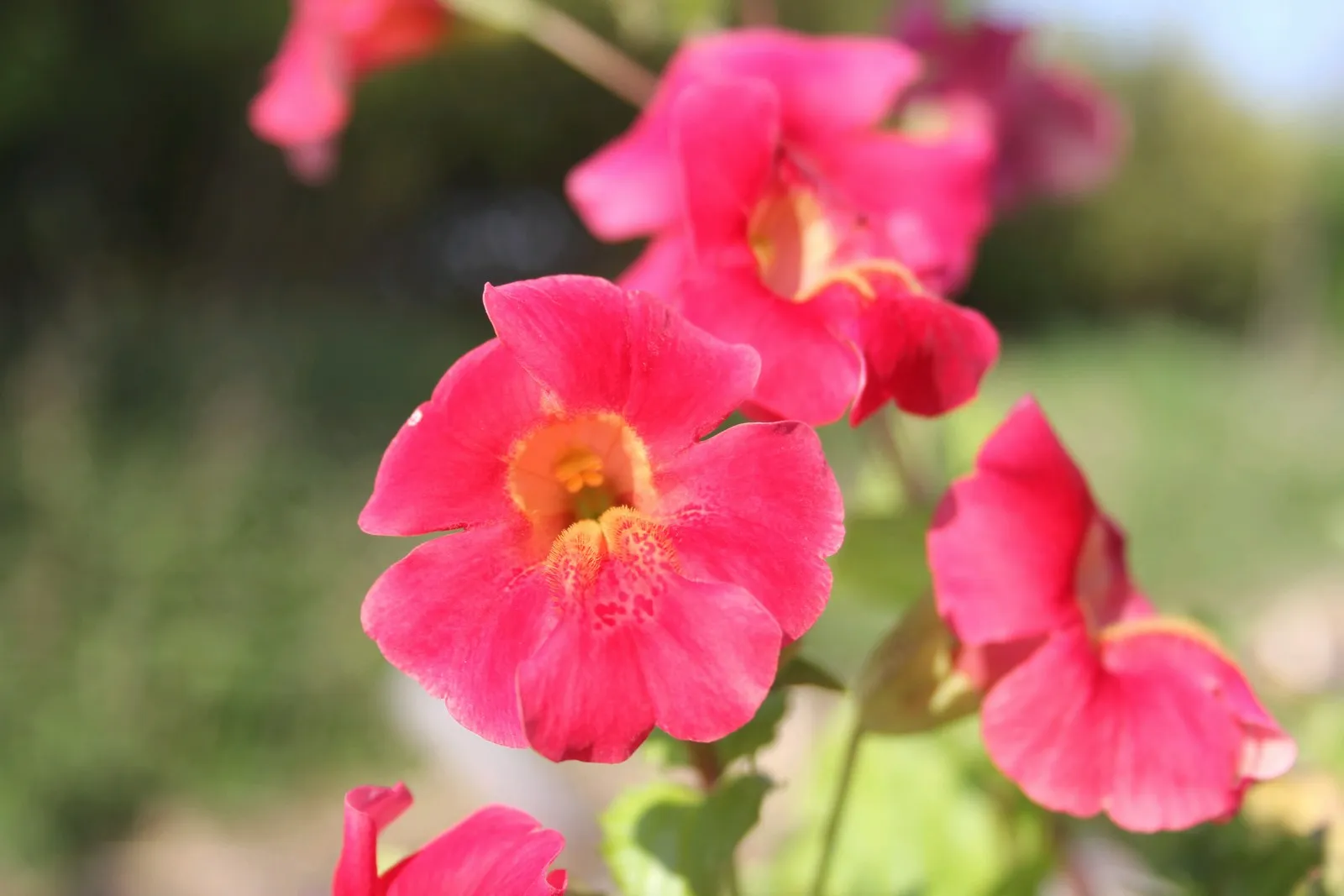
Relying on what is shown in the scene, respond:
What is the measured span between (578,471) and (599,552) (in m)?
0.03

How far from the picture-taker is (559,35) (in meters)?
0.63

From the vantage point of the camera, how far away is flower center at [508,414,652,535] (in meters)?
0.30

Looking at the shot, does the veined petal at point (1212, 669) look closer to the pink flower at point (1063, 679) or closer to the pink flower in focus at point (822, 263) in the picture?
the pink flower at point (1063, 679)

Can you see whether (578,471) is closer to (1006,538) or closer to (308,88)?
(1006,538)

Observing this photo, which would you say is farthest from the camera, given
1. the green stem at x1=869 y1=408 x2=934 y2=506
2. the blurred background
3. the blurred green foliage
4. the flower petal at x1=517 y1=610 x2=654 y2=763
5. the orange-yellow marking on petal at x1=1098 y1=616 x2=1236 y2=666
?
the blurred green foliage

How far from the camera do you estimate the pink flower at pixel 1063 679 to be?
0.32 metres

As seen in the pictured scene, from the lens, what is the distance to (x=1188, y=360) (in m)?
6.54

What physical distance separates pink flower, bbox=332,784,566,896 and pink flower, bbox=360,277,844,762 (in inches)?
1.7

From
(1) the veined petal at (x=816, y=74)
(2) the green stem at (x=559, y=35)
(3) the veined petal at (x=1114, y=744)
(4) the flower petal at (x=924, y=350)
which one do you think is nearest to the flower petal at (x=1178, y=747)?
(3) the veined petal at (x=1114, y=744)

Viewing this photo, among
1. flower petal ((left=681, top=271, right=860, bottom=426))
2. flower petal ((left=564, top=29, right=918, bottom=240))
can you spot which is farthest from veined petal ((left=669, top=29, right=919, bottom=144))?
flower petal ((left=681, top=271, right=860, bottom=426))

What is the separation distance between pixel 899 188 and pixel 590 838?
67.1 inches

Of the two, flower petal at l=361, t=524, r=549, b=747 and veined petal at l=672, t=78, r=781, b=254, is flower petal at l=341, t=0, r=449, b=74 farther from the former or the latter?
flower petal at l=361, t=524, r=549, b=747

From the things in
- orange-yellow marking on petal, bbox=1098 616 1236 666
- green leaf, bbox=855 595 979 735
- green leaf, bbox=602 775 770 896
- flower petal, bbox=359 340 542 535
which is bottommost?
green leaf, bbox=602 775 770 896

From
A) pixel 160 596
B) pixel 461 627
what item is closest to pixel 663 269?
pixel 461 627
